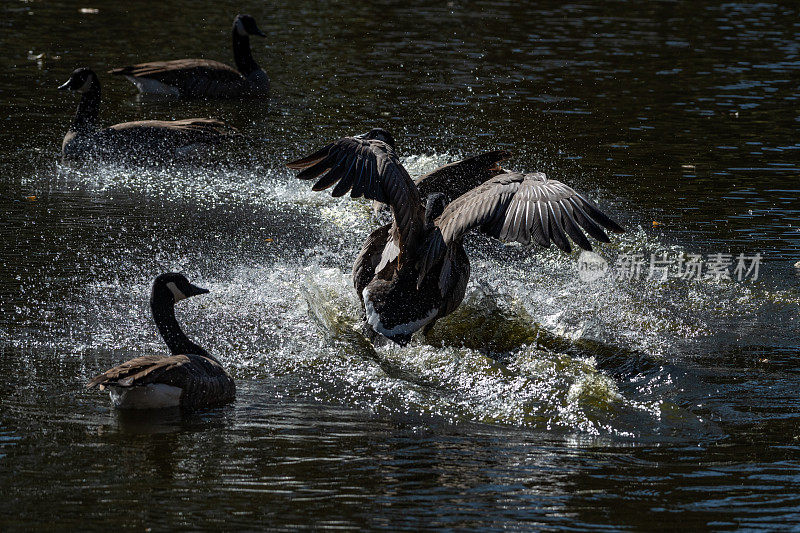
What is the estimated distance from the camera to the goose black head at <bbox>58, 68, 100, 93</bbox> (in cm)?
1402

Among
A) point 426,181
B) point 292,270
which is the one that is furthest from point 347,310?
point 426,181

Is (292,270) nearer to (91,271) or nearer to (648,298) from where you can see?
(91,271)

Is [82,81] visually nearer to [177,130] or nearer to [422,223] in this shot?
[177,130]

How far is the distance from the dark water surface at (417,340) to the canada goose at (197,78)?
32 centimetres

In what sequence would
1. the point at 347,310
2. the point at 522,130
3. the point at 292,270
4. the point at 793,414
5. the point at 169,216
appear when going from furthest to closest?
the point at 522,130 → the point at 169,216 → the point at 292,270 → the point at 347,310 → the point at 793,414

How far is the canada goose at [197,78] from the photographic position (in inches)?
655

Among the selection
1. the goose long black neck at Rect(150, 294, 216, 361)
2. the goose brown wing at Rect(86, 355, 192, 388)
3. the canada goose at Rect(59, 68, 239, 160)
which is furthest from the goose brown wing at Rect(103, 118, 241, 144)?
the goose brown wing at Rect(86, 355, 192, 388)

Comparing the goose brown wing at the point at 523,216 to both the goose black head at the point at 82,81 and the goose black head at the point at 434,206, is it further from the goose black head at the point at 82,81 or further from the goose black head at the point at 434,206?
the goose black head at the point at 82,81

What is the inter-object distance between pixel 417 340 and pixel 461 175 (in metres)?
1.92

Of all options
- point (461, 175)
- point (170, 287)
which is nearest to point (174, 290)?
point (170, 287)

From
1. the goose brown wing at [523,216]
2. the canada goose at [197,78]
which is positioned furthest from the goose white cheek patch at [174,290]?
the canada goose at [197,78]

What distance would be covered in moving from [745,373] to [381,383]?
2695 millimetres

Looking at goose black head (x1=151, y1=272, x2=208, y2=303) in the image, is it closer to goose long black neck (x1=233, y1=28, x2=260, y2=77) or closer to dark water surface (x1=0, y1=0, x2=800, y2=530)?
dark water surface (x1=0, y1=0, x2=800, y2=530)

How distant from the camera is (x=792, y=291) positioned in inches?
370
